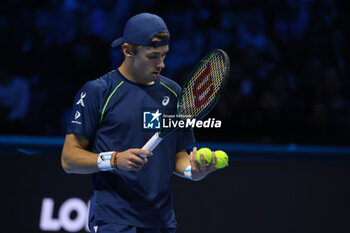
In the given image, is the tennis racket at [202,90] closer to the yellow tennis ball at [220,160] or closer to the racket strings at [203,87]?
the racket strings at [203,87]

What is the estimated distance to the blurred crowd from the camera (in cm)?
571

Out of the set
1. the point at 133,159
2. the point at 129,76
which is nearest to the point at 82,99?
the point at 129,76

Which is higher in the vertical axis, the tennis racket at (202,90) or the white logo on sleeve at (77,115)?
the tennis racket at (202,90)

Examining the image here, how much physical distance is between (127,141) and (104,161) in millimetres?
211

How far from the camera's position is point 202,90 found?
9.68 ft

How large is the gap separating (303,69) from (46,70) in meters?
3.02

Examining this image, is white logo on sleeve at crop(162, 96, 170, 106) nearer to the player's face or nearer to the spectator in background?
the player's face

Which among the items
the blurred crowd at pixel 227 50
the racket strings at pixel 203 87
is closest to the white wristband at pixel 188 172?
the racket strings at pixel 203 87

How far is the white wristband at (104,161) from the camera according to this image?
8.91ft

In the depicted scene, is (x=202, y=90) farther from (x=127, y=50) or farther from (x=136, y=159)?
(x=136, y=159)

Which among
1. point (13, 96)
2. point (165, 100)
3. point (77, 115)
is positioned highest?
point (13, 96)

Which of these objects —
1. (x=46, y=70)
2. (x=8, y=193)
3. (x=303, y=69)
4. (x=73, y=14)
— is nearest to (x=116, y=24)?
(x=73, y=14)

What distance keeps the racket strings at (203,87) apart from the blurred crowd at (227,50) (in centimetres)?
231

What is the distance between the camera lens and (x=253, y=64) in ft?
21.9
